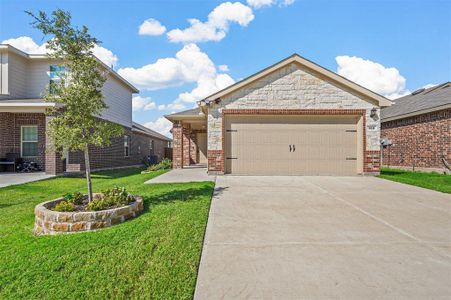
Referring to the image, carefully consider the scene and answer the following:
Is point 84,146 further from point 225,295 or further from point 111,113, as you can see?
point 111,113

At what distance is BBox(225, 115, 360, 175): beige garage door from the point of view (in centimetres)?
1054

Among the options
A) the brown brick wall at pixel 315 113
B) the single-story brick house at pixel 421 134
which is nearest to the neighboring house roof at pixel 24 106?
the brown brick wall at pixel 315 113

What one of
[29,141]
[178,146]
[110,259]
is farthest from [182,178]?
[29,141]

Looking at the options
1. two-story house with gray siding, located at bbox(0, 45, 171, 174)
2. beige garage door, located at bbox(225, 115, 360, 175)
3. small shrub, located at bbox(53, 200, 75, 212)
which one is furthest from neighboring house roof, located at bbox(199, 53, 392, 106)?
small shrub, located at bbox(53, 200, 75, 212)

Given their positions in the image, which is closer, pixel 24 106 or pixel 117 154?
pixel 24 106

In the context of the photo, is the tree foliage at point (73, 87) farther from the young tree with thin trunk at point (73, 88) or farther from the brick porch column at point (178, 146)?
the brick porch column at point (178, 146)

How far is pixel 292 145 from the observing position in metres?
10.6

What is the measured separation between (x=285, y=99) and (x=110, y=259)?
897cm

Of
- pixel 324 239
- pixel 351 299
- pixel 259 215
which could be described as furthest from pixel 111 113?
pixel 351 299

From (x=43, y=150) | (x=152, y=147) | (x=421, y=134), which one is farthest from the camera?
(x=152, y=147)

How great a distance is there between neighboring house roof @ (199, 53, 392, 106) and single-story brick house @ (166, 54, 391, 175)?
41mm

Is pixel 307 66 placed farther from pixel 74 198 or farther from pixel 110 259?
pixel 110 259

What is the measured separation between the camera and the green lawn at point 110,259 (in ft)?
8.79

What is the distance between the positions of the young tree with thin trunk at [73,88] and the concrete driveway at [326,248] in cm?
305
